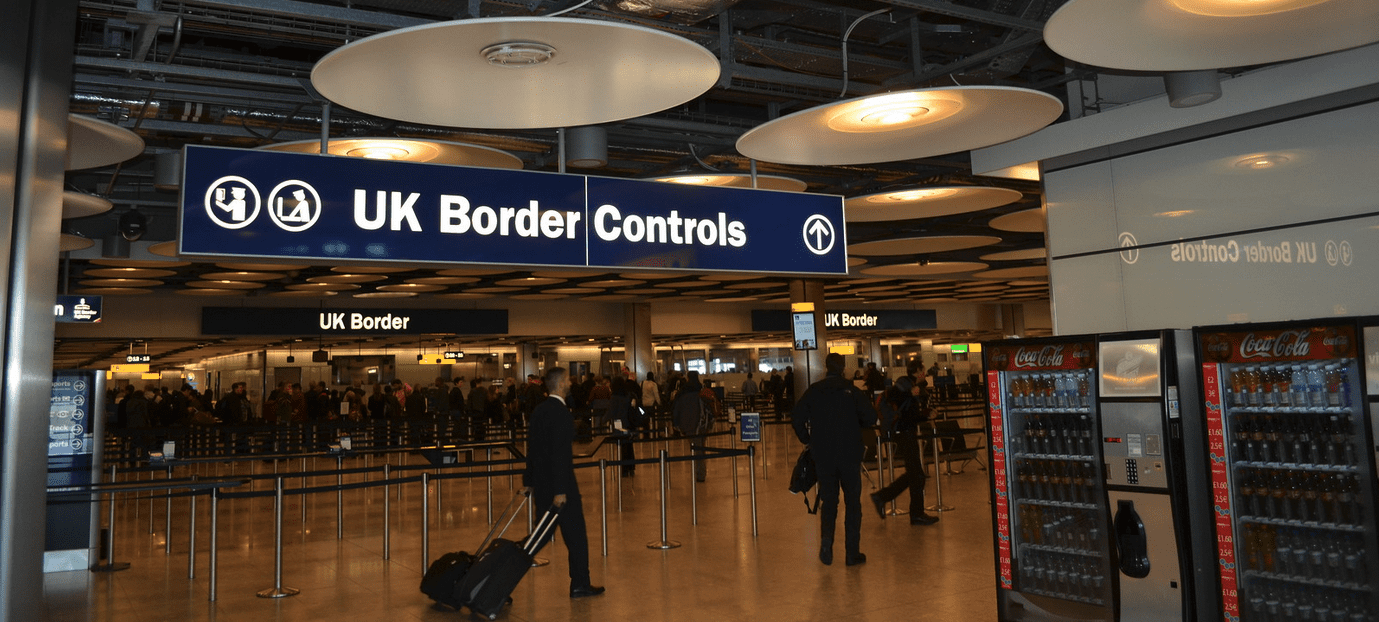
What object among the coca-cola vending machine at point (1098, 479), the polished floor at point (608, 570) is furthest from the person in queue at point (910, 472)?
the coca-cola vending machine at point (1098, 479)

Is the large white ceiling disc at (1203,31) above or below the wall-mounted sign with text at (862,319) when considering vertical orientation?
below

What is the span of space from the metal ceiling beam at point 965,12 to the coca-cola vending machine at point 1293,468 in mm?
2315

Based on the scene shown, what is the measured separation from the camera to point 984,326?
33.8 meters

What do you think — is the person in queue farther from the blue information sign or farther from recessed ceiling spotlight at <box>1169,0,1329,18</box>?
recessed ceiling spotlight at <box>1169,0,1329,18</box>

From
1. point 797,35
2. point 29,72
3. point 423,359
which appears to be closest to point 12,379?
point 29,72

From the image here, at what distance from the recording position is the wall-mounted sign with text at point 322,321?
19.7 m

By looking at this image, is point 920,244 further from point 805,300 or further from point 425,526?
point 425,526

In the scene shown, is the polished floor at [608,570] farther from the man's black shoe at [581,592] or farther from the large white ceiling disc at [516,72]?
the large white ceiling disc at [516,72]

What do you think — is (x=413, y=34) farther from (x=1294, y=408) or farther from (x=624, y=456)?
(x=624, y=456)

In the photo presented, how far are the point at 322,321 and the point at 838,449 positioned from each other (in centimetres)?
1534

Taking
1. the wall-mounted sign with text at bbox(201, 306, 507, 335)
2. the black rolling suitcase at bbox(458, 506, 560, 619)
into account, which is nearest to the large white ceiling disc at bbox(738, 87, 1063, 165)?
the black rolling suitcase at bbox(458, 506, 560, 619)

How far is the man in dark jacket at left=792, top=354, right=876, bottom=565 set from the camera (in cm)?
714

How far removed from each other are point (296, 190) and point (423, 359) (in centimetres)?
3025

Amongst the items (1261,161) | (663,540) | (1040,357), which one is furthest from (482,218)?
(1261,161)
